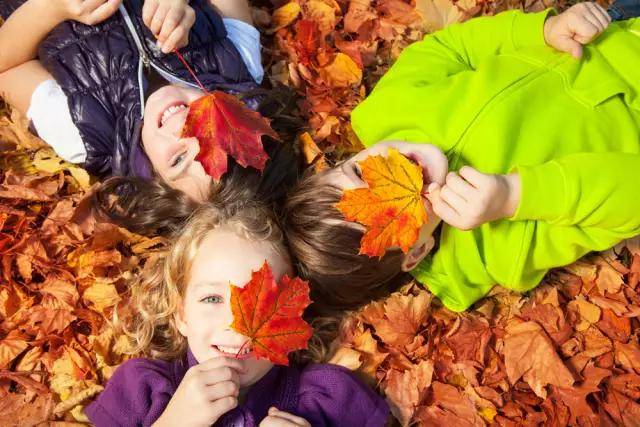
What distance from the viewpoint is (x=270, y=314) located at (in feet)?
5.70

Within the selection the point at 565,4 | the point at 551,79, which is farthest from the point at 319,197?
the point at 565,4

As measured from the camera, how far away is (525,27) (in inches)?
88.4

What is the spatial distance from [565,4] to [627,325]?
167 centimetres

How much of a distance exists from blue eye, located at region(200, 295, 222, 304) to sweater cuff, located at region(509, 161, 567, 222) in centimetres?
94

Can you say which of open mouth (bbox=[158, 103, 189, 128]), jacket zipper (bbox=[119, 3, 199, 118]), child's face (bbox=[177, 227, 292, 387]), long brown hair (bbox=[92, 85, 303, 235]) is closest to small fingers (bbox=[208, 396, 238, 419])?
child's face (bbox=[177, 227, 292, 387])

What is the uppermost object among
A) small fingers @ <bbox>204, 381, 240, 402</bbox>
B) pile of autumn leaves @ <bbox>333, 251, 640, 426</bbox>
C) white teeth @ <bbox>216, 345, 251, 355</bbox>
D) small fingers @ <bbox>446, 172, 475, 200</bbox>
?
small fingers @ <bbox>446, 172, 475, 200</bbox>

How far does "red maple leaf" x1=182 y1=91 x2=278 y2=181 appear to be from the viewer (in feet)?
6.50

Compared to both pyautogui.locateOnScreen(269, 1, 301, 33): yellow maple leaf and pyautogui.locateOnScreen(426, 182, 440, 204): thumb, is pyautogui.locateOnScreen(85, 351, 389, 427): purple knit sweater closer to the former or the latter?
pyautogui.locateOnScreen(426, 182, 440, 204): thumb

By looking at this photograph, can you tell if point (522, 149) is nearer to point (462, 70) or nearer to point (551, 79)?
point (551, 79)

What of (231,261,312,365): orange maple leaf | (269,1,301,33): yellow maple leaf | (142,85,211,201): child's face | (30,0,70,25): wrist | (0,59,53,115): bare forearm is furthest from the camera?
(269,1,301,33): yellow maple leaf

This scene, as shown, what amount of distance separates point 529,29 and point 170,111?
139 centimetres

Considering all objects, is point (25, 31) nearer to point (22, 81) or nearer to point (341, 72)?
point (22, 81)

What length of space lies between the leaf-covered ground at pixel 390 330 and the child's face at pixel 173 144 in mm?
363

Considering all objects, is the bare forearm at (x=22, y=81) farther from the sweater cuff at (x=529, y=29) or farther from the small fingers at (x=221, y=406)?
the sweater cuff at (x=529, y=29)
